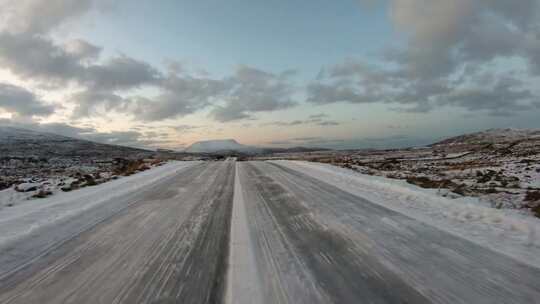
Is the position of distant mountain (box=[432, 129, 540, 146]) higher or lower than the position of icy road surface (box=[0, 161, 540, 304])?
higher

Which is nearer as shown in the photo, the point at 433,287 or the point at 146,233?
the point at 433,287

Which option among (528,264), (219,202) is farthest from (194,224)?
(528,264)

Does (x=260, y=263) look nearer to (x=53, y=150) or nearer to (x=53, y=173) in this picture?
(x=53, y=173)

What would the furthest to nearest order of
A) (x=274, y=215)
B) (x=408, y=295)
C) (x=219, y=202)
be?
1. (x=219, y=202)
2. (x=274, y=215)
3. (x=408, y=295)

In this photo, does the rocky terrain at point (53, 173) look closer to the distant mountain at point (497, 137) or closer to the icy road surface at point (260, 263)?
the icy road surface at point (260, 263)

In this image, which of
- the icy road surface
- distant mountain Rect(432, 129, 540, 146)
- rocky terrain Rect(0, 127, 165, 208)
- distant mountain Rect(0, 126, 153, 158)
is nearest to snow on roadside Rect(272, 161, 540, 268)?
the icy road surface

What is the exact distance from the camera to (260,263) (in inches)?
140

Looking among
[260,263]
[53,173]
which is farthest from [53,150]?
[260,263]

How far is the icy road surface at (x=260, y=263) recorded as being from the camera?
2801 mm

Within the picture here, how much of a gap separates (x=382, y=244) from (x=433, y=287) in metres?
1.28

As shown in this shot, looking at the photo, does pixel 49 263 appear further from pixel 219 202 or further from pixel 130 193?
pixel 130 193

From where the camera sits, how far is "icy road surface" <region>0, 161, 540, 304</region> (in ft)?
9.19

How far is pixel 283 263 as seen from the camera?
356 centimetres

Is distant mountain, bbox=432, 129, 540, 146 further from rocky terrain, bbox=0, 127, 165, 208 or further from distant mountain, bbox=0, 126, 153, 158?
distant mountain, bbox=0, 126, 153, 158
